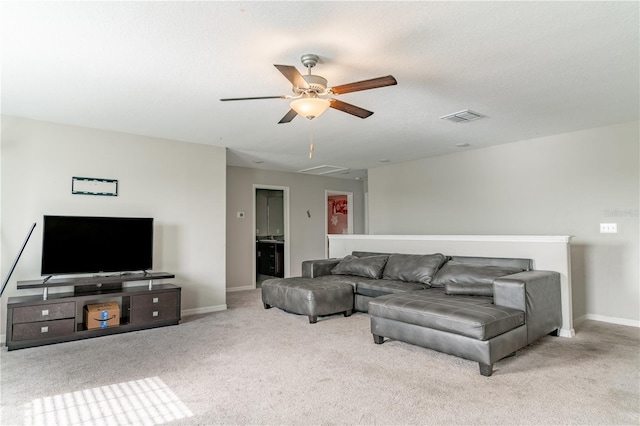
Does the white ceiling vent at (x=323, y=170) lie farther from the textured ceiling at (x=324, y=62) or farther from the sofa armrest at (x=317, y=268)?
the textured ceiling at (x=324, y=62)

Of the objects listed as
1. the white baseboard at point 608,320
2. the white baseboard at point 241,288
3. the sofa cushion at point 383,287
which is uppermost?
the sofa cushion at point 383,287

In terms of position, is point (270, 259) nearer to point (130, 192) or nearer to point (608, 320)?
point (130, 192)

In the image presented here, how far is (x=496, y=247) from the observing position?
4.39m

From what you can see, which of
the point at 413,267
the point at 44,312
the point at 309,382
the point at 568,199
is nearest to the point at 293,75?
the point at 309,382

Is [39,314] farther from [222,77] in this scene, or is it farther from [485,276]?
[485,276]

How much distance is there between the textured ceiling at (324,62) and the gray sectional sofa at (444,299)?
1.68 m

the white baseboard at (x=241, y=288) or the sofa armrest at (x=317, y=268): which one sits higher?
the sofa armrest at (x=317, y=268)

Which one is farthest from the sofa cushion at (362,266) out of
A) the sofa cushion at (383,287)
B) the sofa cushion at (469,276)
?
the sofa cushion at (469,276)

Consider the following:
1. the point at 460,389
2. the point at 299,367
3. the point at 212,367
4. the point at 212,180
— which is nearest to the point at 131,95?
the point at 212,180

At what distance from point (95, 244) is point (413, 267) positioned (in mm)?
3700

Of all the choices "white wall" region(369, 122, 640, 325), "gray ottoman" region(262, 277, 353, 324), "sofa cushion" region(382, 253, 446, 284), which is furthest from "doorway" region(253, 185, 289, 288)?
"sofa cushion" region(382, 253, 446, 284)

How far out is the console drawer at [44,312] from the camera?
3.56 m

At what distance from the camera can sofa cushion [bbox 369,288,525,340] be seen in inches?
111

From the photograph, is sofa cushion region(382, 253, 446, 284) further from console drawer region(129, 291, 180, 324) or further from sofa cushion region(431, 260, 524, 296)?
console drawer region(129, 291, 180, 324)
